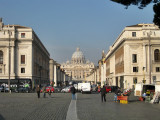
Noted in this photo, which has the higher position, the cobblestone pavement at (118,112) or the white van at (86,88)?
the white van at (86,88)

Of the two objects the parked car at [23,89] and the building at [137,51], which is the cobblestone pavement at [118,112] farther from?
the building at [137,51]

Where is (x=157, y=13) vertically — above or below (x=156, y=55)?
below

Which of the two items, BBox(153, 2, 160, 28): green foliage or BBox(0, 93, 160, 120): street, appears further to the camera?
BBox(153, 2, 160, 28): green foliage

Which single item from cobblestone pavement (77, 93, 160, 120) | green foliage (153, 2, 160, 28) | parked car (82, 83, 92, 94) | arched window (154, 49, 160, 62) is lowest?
cobblestone pavement (77, 93, 160, 120)

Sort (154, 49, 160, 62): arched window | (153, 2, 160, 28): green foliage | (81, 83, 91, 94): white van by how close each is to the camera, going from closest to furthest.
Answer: (153, 2, 160, 28): green foliage, (81, 83, 91, 94): white van, (154, 49, 160, 62): arched window

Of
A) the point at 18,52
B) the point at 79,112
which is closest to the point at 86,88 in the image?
the point at 18,52

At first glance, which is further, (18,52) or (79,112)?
(18,52)

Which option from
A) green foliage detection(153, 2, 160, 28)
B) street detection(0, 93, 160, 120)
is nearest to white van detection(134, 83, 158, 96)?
street detection(0, 93, 160, 120)

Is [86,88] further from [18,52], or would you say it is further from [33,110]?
[33,110]

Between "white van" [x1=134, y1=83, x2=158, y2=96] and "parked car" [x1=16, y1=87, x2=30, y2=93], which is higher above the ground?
"white van" [x1=134, y1=83, x2=158, y2=96]

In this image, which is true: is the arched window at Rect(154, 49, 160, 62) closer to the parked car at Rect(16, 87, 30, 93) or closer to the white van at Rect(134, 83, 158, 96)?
the parked car at Rect(16, 87, 30, 93)

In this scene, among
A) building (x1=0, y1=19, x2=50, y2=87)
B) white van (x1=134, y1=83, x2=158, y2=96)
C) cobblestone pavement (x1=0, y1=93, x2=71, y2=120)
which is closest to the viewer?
cobblestone pavement (x1=0, y1=93, x2=71, y2=120)

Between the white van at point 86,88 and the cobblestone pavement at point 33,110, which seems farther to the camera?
the white van at point 86,88

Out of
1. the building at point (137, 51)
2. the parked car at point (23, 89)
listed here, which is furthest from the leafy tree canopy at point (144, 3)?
the building at point (137, 51)
